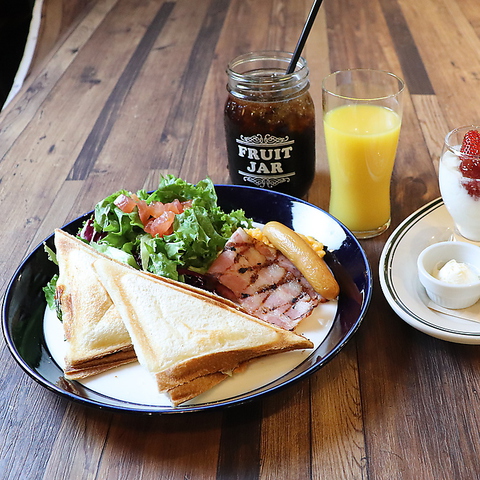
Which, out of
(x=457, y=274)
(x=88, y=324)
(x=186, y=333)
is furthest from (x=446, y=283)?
(x=88, y=324)

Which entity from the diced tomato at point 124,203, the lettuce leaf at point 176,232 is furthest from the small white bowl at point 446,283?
the diced tomato at point 124,203

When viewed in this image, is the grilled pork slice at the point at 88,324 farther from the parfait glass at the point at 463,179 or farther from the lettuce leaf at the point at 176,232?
the parfait glass at the point at 463,179

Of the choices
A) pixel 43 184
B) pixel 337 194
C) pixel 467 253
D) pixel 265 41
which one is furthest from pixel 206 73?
pixel 467 253

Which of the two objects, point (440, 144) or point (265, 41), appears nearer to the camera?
A: point (440, 144)

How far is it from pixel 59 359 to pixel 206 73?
184 cm

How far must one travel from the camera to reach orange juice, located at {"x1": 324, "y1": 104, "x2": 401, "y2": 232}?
59.2 inches

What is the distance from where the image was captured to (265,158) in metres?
1.64

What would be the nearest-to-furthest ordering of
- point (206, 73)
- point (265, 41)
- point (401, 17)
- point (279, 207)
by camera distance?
point (279, 207) < point (206, 73) < point (265, 41) < point (401, 17)

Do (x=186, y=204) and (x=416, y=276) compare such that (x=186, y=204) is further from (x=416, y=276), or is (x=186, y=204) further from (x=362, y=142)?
(x=416, y=276)

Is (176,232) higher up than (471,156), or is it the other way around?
(471,156)

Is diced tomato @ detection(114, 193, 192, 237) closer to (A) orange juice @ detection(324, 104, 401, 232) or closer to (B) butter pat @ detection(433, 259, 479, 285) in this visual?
(A) orange juice @ detection(324, 104, 401, 232)

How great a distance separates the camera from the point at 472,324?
1180 mm

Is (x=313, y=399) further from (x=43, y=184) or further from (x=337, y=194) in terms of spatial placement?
(x=43, y=184)

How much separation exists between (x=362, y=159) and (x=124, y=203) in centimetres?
67
